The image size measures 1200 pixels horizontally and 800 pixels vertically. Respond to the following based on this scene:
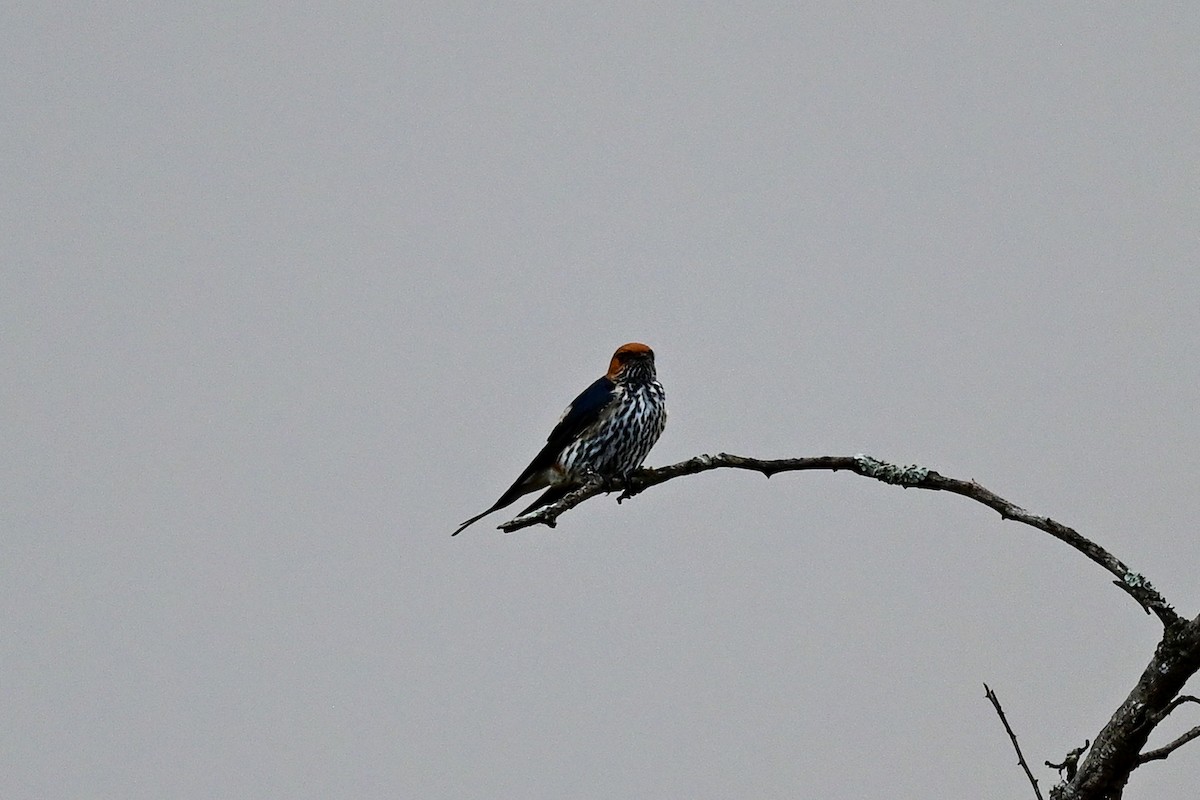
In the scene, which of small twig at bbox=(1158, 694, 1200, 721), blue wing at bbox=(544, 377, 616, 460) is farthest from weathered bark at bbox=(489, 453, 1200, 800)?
blue wing at bbox=(544, 377, 616, 460)

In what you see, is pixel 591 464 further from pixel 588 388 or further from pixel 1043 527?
pixel 1043 527

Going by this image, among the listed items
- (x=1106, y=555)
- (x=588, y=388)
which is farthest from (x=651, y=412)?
(x=1106, y=555)

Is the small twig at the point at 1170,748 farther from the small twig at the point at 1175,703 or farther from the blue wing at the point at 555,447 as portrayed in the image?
the blue wing at the point at 555,447

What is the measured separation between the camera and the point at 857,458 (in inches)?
158

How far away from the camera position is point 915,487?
4.03 meters

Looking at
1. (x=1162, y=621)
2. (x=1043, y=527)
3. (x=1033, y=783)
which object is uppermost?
(x=1043, y=527)

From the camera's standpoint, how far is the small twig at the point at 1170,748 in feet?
10.5

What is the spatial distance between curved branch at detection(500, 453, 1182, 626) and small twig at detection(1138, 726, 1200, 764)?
33 centimetres

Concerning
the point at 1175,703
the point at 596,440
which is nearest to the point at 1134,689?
the point at 1175,703

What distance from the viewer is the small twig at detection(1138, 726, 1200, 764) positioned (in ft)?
10.5

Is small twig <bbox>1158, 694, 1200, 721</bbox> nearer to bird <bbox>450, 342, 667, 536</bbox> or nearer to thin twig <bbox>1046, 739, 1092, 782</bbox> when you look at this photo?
thin twig <bbox>1046, 739, 1092, 782</bbox>

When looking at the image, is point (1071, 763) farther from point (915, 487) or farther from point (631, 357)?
point (631, 357)

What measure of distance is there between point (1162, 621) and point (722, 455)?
1382 millimetres

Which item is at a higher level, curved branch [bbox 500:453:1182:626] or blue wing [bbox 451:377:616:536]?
blue wing [bbox 451:377:616:536]
